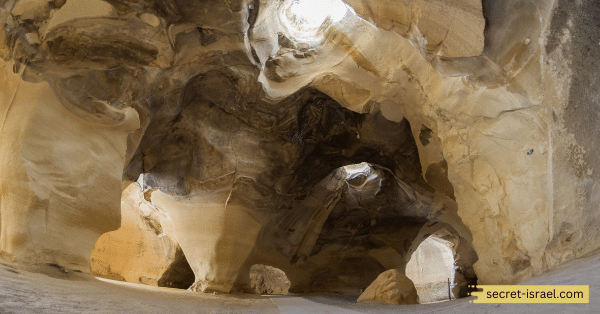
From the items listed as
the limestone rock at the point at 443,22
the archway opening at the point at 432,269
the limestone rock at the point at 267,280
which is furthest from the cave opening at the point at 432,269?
the limestone rock at the point at 443,22

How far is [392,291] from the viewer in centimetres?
517

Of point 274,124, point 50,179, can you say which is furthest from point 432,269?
point 50,179

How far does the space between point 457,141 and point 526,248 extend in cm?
139

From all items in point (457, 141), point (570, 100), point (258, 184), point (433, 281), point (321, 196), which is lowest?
point (433, 281)

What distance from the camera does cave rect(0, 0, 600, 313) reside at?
3484 mm

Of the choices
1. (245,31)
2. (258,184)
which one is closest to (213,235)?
(258,184)

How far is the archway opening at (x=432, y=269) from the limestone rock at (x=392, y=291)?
308 inches

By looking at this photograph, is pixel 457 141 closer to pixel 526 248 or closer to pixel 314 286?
pixel 526 248

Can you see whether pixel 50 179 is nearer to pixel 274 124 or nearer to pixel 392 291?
pixel 274 124

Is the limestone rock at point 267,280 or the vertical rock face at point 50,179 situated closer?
the vertical rock face at point 50,179

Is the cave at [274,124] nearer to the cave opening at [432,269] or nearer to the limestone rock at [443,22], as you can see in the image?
the limestone rock at [443,22]

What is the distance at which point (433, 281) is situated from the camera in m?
13.1

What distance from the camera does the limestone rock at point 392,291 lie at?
5.11 m

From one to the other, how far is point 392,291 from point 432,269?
29.9 ft
